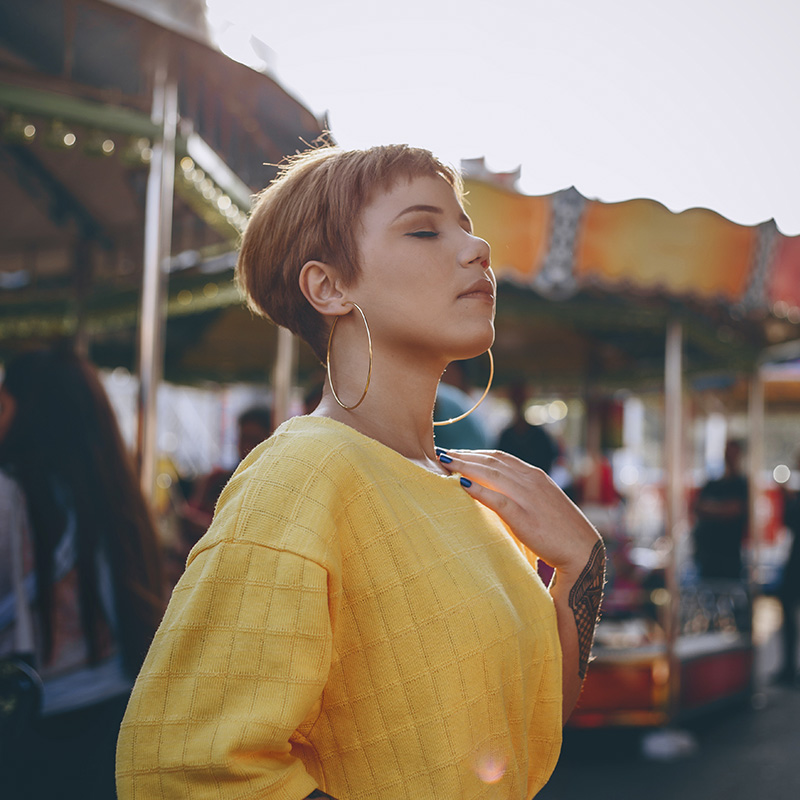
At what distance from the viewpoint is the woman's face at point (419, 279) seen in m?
1.06

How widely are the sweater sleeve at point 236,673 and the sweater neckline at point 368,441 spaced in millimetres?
164

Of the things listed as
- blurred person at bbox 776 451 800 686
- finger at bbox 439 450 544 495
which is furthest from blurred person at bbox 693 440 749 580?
finger at bbox 439 450 544 495

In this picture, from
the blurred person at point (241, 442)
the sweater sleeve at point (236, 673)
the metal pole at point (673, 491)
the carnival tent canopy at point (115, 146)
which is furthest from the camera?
the blurred person at point (241, 442)

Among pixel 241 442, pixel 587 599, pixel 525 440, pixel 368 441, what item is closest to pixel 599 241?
pixel 525 440

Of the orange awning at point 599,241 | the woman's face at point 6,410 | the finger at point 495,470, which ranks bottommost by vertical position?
the woman's face at point 6,410

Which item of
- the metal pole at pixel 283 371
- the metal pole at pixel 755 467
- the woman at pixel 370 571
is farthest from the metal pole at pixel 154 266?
the metal pole at pixel 755 467

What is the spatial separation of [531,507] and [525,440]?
483 centimetres

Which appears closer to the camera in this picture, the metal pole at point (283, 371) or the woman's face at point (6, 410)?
the woman's face at point (6, 410)

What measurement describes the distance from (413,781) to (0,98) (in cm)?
241

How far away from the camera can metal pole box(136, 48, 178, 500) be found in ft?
8.83

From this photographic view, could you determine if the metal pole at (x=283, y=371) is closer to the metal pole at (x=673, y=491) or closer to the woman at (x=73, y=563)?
the woman at (x=73, y=563)

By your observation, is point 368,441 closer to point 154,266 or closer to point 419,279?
point 419,279

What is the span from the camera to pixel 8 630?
197cm

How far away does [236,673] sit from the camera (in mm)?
801
